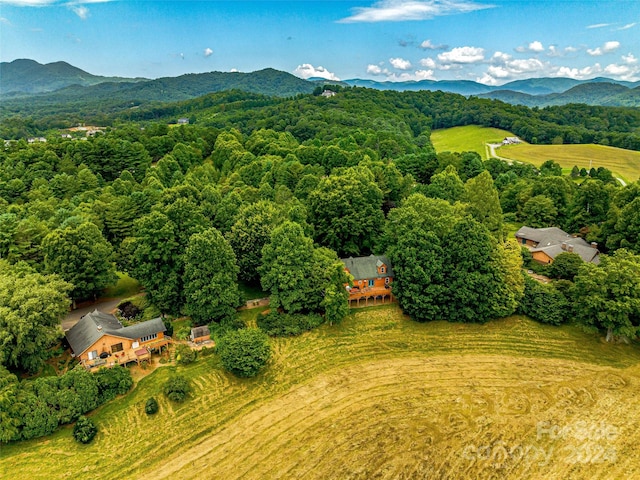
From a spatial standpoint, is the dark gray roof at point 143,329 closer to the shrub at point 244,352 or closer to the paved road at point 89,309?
the shrub at point 244,352

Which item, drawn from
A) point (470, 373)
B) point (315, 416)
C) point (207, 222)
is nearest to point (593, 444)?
point (470, 373)

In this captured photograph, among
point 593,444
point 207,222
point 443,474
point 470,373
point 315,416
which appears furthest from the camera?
point 207,222

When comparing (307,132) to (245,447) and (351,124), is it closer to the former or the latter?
(351,124)

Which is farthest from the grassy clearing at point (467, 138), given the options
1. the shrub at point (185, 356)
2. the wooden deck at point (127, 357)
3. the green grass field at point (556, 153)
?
the wooden deck at point (127, 357)

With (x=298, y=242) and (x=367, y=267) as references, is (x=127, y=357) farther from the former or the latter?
(x=367, y=267)

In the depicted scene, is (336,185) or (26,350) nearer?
(26,350)

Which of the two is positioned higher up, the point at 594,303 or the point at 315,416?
the point at 594,303

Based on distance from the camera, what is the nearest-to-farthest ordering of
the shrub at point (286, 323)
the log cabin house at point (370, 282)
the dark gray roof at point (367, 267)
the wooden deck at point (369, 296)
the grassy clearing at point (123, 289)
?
the shrub at point (286, 323), the wooden deck at point (369, 296), the log cabin house at point (370, 282), the dark gray roof at point (367, 267), the grassy clearing at point (123, 289)

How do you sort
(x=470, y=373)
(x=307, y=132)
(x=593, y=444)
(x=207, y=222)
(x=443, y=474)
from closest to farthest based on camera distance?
1. (x=443, y=474)
2. (x=593, y=444)
3. (x=470, y=373)
4. (x=207, y=222)
5. (x=307, y=132)

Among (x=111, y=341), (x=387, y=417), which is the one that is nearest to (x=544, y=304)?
(x=387, y=417)
